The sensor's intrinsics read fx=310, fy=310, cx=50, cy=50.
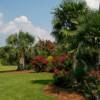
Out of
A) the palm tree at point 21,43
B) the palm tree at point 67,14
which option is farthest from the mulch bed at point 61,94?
the palm tree at point 21,43

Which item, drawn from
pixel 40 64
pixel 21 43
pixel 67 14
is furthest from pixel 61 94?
pixel 21 43

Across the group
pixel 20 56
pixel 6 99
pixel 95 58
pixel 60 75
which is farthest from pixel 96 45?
pixel 20 56

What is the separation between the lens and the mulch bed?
15.7 metres

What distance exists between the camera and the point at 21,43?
4003cm

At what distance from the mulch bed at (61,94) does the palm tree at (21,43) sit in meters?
21.5

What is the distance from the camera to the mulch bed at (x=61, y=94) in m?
15.7

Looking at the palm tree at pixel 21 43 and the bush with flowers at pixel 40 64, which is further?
the palm tree at pixel 21 43

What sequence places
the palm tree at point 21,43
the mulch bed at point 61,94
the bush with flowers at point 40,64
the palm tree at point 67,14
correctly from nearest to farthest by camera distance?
1. the mulch bed at point 61,94
2. the palm tree at point 67,14
3. the bush with flowers at point 40,64
4. the palm tree at point 21,43

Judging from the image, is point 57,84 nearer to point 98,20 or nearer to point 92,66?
point 92,66

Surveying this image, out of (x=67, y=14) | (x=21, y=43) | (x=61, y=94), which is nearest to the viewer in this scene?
(x=61, y=94)

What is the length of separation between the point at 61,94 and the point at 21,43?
23986 millimetres

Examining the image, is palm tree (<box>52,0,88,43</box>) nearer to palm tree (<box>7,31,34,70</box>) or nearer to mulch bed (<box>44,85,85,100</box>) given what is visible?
mulch bed (<box>44,85,85,100</box>)

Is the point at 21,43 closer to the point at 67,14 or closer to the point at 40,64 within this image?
the point at 40,64

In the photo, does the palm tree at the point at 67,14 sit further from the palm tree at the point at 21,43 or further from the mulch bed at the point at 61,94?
Result: the palm tree at the point at 21,43
